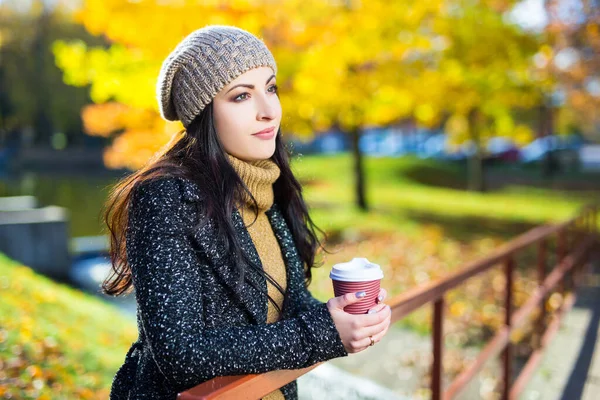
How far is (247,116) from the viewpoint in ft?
5.35

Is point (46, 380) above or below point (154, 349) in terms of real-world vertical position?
below

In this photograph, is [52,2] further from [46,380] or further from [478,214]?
[46,380]

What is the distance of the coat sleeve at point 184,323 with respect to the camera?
1.31 metres


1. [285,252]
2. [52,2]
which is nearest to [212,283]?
[285,252]

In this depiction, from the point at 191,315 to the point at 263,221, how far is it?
1.64ft

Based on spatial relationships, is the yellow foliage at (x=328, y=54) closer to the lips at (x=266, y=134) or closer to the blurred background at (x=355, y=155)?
the blurred background at (x=355, y=155)

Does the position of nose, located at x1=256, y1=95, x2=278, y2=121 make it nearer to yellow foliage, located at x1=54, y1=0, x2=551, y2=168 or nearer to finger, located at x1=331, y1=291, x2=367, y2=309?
finger, located at x1=331, y1=291, x2=367, y2=309

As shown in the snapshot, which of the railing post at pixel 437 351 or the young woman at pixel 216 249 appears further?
the railing post at pixel 437 351

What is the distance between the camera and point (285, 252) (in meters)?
1.78

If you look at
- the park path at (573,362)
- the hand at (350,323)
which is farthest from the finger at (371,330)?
the park path at (573,362)

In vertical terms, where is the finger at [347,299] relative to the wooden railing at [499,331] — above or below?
above

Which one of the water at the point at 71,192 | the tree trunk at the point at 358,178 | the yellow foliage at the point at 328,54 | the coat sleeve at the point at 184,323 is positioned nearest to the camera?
the coat sleeve at the point at 184,323

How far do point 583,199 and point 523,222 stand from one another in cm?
604

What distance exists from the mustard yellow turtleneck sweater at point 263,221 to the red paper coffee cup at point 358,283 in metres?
0.28
